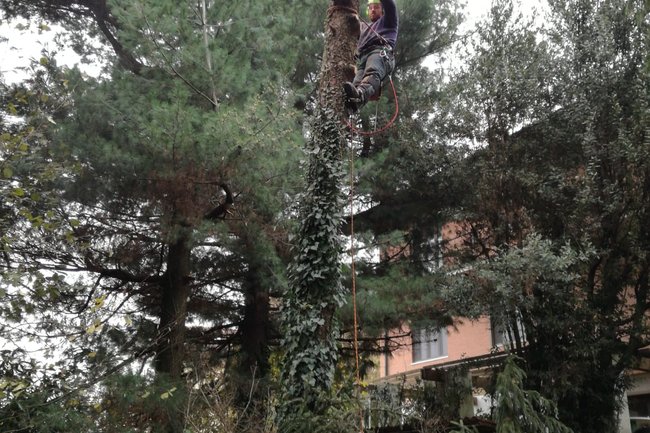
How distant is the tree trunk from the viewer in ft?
19.8

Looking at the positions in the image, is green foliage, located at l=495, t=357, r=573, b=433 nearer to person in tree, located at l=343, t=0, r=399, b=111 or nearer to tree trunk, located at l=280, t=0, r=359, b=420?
tree trunk, located at l=280, t=0, r=359, b=420

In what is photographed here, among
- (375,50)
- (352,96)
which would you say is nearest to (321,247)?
(352,96)

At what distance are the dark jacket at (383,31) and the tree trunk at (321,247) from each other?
0.17 metres

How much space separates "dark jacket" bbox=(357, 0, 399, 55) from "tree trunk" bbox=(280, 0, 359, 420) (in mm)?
173

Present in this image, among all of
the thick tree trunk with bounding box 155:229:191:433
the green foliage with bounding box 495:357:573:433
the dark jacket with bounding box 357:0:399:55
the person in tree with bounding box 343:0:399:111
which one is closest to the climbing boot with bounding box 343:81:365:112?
the person in tree with bounding box 343:0:399:111

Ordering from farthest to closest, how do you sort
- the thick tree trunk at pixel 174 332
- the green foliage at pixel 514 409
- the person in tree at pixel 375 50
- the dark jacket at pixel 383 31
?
the thick tree trunk at pixel 174 332, the dark jacket at pixel 383 31, the person in tree at pixel 375 50, the green foliage at pixel 514 409

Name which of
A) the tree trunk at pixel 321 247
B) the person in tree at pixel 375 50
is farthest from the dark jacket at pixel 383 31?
the tree trunk at pixel 321 247

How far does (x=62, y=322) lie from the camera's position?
857 cm

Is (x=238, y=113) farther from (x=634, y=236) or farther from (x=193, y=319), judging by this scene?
(x=634, y=236)

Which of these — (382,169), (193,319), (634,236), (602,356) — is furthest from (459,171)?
(193,319)

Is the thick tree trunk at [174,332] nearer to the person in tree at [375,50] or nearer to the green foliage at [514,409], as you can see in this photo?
the person in tree at [375,50]

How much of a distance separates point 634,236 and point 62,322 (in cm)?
Result: 902

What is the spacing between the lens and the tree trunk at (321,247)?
604 cm

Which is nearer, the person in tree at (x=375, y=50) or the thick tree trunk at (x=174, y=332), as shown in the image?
the person in tree at (x=375, y=50)
